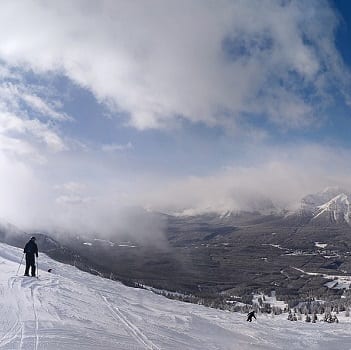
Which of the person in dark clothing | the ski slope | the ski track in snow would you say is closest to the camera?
the ski slope

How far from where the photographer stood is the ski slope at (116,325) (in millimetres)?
14211

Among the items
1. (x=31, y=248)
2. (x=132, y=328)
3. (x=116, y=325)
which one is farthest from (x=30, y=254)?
(x=132, y=328)

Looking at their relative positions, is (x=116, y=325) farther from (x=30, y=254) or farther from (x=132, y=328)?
(x=30, y=254)

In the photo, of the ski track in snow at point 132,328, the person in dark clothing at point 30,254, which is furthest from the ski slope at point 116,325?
the person in dark clothing at point 30,254

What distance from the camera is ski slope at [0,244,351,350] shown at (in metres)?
14.2

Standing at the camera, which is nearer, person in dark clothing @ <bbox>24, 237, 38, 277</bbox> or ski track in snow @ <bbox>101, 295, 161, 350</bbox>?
ski track in snow @ <bbox>101, 295, 161, 350</bbox>

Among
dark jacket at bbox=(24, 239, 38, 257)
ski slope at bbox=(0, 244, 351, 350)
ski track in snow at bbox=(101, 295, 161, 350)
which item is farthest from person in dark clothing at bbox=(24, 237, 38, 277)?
ski track in snow at bbox=(101, 295, 161, 350)

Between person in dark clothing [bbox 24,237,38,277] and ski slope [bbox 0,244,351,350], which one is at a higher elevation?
person in dark clothing [bbox 24,237,38,277]

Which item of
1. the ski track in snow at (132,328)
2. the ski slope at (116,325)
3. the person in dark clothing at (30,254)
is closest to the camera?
the ski slope at (116,325)

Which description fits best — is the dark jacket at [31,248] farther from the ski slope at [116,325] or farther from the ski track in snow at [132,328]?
the ski track in snow at [132,328]

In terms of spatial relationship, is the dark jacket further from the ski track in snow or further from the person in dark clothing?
the ski track in snow

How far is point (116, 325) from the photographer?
687 inches

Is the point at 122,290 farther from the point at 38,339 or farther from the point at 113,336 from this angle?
the point at 38,339

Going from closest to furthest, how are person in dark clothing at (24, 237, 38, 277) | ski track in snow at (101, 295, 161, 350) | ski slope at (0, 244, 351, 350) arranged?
ski slope at (0, 244, 351, 350), ski track in snow at (101, 295, 161, 350), person in dark clothing at (24, 237, 38, 277)
